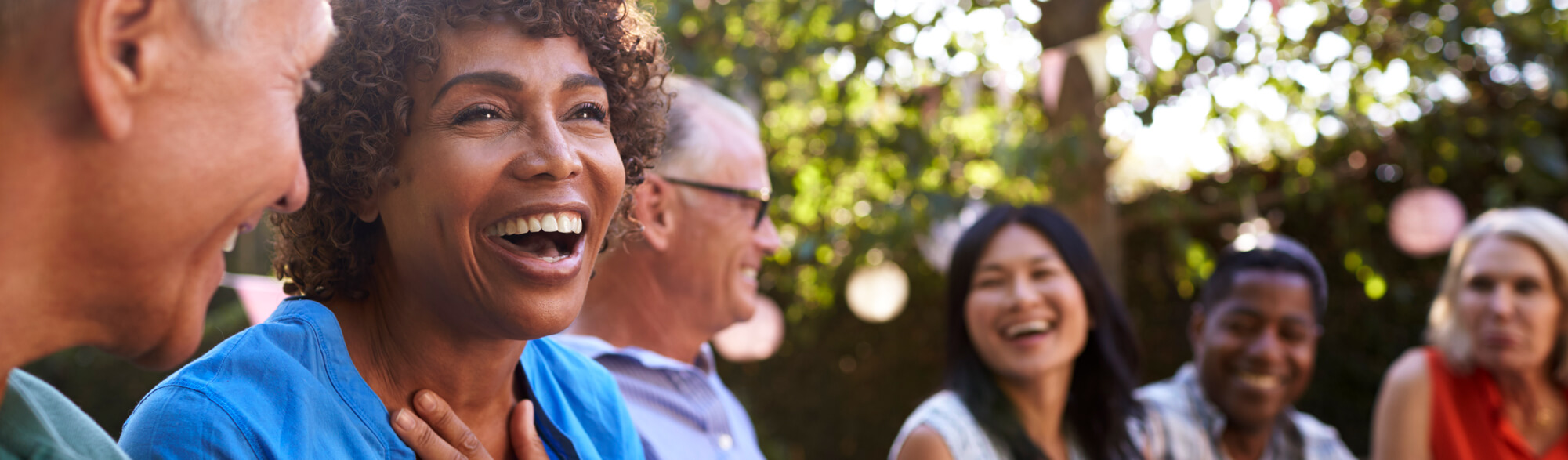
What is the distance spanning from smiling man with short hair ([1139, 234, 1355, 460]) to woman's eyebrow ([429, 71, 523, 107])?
2.65 m

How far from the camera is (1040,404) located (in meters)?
2.93

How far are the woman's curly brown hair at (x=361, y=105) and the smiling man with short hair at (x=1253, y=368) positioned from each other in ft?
8.39

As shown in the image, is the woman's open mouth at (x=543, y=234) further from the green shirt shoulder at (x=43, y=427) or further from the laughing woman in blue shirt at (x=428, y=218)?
the green shirt shoulder at (x=43, y=427)

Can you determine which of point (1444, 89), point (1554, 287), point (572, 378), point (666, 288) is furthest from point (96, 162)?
point (1444, 89)

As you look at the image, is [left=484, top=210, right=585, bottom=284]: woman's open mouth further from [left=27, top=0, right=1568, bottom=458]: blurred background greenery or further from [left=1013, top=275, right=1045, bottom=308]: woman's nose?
[left=27, top=0, right=1568, bottom=458]: blurred background greenery

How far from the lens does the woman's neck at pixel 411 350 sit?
134 cm

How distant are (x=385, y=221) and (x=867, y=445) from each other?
22.5 ft

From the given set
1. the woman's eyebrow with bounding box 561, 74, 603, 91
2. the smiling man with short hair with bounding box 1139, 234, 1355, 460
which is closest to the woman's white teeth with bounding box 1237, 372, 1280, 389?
the smiling man with short hair with bounding box 1139, 234, 1355, 460

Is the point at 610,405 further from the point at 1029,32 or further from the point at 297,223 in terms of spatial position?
the point at 1029,32

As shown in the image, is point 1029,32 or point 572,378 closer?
point 572,378

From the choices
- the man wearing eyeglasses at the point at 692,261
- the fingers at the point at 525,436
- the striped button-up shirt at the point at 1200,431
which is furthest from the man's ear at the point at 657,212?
the striped button-up shirt at the point at 1200,431

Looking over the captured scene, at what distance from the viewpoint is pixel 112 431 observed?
309 inches

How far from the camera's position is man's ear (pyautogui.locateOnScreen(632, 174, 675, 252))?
2.43 m

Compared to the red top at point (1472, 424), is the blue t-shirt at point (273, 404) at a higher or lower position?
higher
